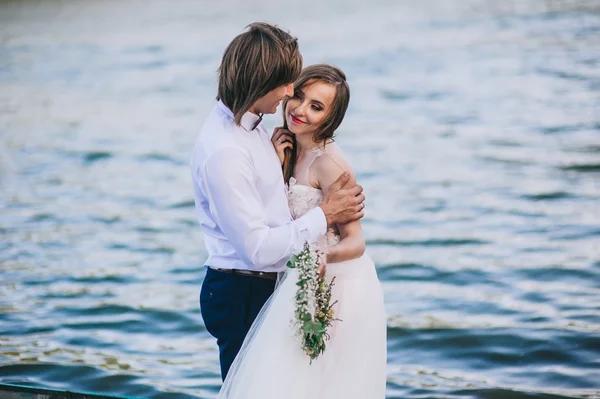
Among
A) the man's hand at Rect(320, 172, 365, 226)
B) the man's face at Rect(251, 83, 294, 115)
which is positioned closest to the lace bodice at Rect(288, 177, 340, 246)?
the man's hand at Rect(320, 172, 365, 226)

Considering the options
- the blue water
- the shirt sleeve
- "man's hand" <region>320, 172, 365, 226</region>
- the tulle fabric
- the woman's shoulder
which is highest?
the blue water

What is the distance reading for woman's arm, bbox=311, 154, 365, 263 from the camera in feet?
11.2

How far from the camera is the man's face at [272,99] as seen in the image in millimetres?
3301

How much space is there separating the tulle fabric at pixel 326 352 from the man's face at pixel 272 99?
574mm

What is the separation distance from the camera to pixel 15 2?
99.2ft

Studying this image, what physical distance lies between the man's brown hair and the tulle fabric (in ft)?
2.06

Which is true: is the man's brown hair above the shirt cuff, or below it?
above

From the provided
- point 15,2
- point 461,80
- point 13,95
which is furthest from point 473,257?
point 15,2

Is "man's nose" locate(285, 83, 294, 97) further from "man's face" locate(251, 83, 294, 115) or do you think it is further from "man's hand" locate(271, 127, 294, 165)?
"man's hand" locate(271, 127, 294, 165)

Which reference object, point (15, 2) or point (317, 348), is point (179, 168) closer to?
point (317, 348)

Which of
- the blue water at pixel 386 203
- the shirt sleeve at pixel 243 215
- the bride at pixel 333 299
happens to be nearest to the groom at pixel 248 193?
the shirt sleeve at pixel 243 215

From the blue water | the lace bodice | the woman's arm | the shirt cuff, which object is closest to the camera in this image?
the shirt cuff

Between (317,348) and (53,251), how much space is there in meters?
6.20

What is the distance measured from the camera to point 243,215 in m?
3.18
